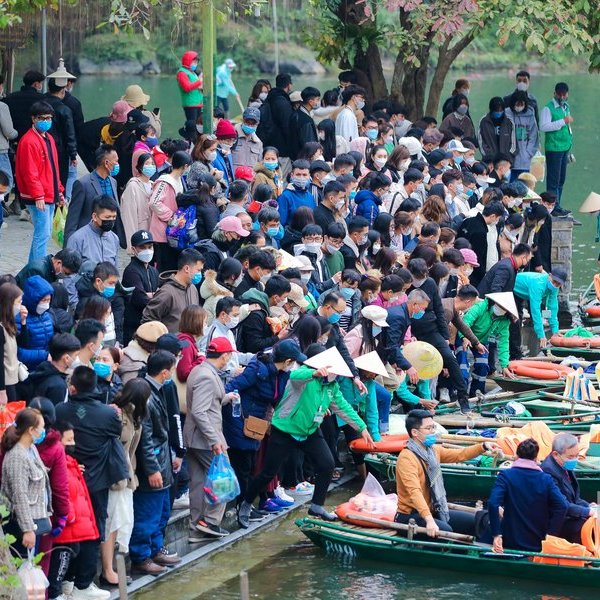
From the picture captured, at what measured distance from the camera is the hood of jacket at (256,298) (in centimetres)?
1295

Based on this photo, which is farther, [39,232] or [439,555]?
[39,232]

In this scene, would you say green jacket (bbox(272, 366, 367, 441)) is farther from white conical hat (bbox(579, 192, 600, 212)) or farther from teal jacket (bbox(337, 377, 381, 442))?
white conical hat (bbox(579, 192, 600, 212))

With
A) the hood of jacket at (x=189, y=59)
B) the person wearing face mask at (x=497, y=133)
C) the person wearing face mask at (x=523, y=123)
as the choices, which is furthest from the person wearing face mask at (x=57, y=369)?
the person wearing face mask at (x=523, y=123)

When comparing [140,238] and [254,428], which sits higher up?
[140,238]

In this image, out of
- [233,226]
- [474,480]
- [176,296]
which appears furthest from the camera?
[233,226]

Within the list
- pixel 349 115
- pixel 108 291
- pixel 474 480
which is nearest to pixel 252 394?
pixel 108 291

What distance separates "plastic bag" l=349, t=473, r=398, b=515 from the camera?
12.4 metres

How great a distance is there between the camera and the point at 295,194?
1597cm

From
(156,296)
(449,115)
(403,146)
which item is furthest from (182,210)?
(449,115)

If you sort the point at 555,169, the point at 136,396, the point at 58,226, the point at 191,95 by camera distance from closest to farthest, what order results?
Result: the point at 136,396 < the point at 58,226 < the point at 191,95 < the point at 555,169

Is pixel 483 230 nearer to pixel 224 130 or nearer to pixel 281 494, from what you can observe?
pixel 224 130

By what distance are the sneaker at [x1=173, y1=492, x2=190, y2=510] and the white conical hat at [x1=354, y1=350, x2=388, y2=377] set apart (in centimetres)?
202

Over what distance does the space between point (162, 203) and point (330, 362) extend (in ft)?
10.9

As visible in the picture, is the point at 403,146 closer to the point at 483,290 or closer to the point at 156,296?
the point at 483,290
